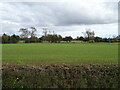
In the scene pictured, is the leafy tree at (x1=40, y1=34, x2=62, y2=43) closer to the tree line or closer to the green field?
the tree line

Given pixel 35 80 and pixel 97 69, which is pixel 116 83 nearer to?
pixel 97 69

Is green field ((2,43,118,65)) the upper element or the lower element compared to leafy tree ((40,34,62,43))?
lower

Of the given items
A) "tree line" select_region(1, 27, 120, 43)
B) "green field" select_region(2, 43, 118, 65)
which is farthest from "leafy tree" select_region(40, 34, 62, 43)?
"green field" select_region(2, 43, 118, 65)

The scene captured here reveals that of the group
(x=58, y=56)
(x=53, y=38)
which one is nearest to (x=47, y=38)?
(x=53, y=38)

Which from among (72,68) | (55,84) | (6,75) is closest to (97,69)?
(72,68)

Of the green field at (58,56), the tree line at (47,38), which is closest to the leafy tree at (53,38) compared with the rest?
the tree line at (47,38)

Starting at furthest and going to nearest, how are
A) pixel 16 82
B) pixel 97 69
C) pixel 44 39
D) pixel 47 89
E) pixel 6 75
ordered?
1. pixel 44 39
2. pixel 97 69
3. pixel 6 75
4. pixel 16 82
5. pixel 47 89

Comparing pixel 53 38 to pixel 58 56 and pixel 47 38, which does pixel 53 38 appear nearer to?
pixel 47 38

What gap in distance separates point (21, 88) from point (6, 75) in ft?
4.46

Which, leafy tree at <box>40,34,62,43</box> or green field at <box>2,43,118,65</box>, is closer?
green field at <box>2,43,118,65</box>

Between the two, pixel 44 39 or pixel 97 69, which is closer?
pixel 97 69

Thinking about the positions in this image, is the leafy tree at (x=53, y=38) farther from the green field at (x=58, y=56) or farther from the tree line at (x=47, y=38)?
the green field at (x=58, y=56)

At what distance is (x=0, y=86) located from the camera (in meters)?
5.71

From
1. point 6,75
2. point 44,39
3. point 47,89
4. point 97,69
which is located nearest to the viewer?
point 47,89
